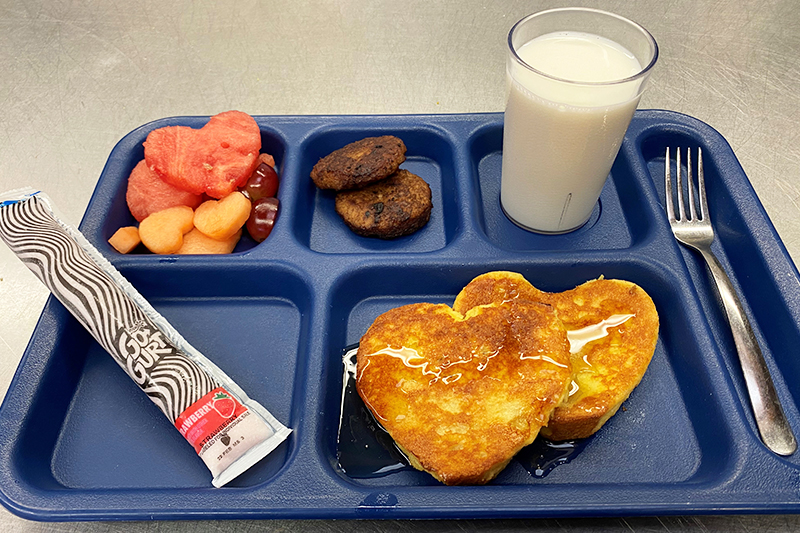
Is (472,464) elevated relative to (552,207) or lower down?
lower down

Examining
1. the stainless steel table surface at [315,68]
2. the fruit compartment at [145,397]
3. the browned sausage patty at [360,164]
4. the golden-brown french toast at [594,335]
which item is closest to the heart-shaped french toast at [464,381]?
the golden-brown french toast at [594,335]

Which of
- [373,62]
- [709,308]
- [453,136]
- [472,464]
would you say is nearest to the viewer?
[472,464]

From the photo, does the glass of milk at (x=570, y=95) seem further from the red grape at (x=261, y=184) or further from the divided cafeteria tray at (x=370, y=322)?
the red grape at (x=261, y=184)

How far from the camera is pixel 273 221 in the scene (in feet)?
5.00

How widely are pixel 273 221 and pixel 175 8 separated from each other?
171cm

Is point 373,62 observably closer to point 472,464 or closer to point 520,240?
point 520,240

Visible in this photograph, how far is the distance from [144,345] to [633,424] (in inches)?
44.3

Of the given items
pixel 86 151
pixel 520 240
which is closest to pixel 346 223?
pixel 520 240

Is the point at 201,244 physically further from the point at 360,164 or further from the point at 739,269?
the point at 739,269

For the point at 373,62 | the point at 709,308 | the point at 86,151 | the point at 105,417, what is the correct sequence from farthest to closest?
the point at 373,62 → the point at 86,151 → the point at 709,308 → the point at 105,417

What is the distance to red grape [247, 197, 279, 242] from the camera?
1.52 metres

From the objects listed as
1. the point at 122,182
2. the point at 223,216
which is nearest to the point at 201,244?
the point at 223,216

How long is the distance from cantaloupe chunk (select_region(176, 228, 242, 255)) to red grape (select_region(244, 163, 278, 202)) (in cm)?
16

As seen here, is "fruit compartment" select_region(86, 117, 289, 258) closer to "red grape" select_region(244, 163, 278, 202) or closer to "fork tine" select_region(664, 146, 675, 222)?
"red grape" select_region(244, 163, 278, 202)
